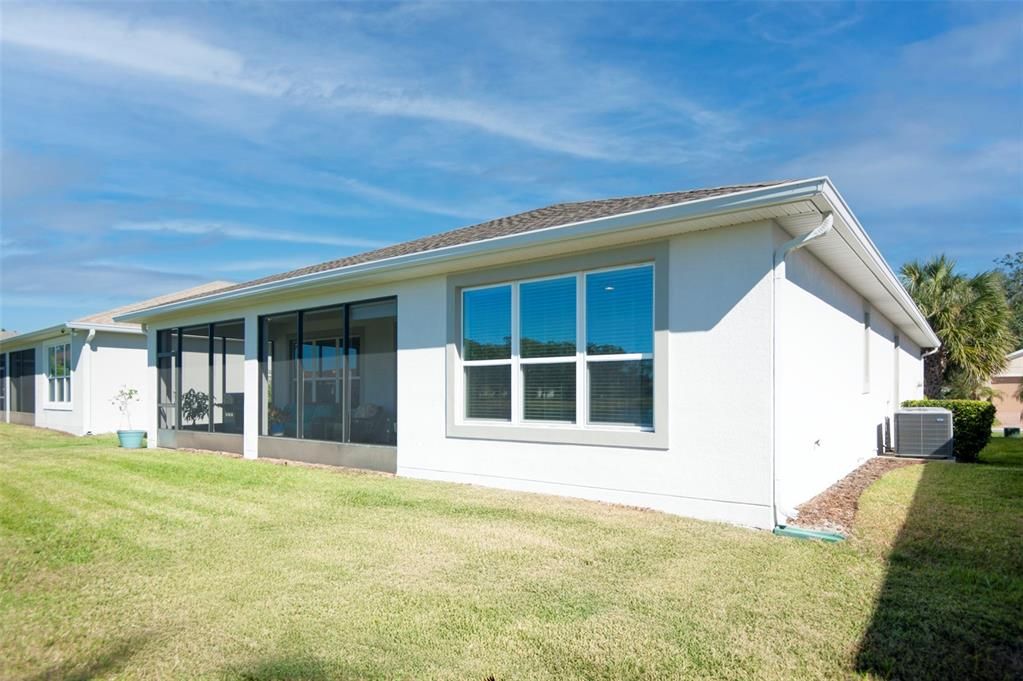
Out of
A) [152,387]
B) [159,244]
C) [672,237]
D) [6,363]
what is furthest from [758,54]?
[159,244]

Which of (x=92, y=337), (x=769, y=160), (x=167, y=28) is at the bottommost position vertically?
(x=92, y=337)

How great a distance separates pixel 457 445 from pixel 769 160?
3008 cm

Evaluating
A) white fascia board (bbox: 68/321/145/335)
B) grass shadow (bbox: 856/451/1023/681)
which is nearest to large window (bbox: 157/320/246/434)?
white fascia board (bbox: 68/321/145/335)

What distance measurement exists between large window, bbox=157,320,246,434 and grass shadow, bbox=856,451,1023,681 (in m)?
11.5

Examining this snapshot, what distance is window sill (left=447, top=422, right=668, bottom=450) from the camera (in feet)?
22.4

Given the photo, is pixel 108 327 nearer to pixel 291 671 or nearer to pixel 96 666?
pixel 96 666

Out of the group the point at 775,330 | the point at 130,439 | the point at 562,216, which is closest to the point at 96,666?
the point at 775,330

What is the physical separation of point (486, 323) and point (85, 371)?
15.8m

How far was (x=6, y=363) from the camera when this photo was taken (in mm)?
24797

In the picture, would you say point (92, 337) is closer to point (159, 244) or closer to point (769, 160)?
point (159, 244)

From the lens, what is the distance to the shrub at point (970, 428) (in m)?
11.9

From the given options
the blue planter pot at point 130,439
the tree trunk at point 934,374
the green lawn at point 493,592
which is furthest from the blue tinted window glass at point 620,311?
the tree trunk at point 934,374

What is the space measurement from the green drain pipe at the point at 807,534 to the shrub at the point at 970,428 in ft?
27.8

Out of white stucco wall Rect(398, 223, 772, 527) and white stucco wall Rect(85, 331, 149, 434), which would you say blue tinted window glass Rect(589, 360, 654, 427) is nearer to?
white stucco wall Rect(398, 223, 772, 527)
